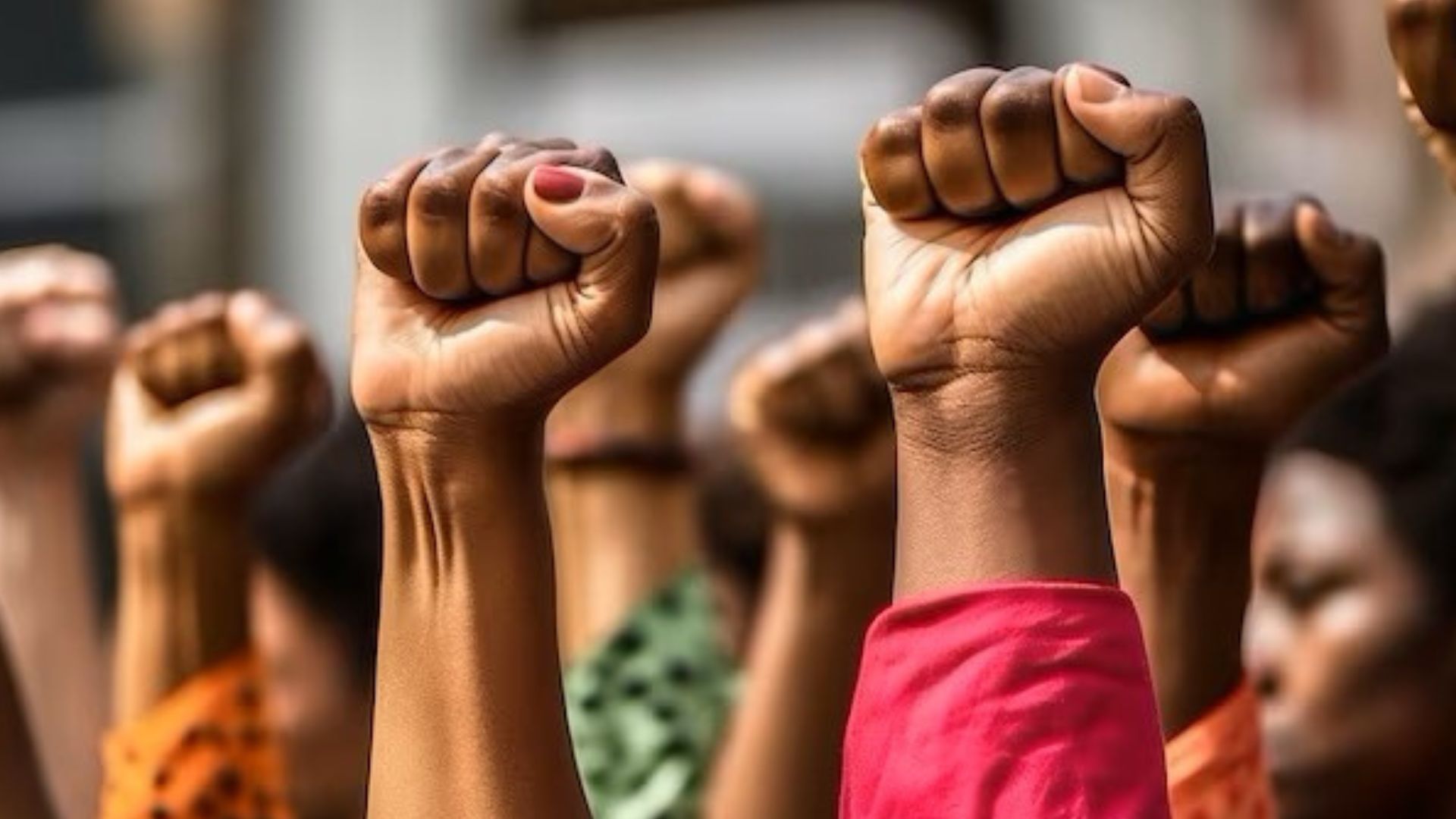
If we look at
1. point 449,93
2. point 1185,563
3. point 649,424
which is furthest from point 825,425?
point 449,93

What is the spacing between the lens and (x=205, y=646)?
2.23 metres

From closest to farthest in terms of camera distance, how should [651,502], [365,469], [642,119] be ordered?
1. [651,502]
2. [365,469]
3. [642,119]

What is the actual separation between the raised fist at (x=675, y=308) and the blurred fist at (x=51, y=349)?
361 millimetres

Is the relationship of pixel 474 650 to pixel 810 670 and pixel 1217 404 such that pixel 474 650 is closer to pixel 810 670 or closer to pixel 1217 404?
pixel 1217 404

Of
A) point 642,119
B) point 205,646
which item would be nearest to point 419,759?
point 205,646

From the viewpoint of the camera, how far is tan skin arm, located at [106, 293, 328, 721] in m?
2.21

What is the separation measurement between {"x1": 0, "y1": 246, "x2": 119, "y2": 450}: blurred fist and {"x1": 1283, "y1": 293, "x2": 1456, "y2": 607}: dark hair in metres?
0.90

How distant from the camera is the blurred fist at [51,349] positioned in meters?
2.37

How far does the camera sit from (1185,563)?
1762 mm

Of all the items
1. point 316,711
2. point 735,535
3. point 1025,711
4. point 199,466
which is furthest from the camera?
point 735,535

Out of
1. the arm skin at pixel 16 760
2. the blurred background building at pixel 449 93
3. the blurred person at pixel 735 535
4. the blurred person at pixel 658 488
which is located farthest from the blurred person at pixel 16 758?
the blurred background building at pixel 449 93

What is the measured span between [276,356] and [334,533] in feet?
2.14

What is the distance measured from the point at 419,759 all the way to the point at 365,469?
1.32 meters

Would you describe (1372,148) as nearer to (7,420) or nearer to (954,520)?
(7,420)
